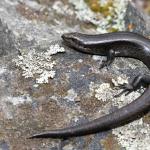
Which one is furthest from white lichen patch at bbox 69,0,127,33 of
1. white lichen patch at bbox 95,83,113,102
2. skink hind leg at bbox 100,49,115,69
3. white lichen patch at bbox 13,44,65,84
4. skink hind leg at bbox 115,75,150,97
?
white lichen patch at bbox 95,83,113,102

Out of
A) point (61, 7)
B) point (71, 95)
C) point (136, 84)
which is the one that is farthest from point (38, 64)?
point (61, 7)

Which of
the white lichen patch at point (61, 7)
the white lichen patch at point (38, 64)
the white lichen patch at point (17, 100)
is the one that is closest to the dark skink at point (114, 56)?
the white lichen patch at point (38, 64)

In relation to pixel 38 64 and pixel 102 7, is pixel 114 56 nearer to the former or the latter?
pixel 38 64

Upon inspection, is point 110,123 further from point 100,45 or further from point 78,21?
point 78,21

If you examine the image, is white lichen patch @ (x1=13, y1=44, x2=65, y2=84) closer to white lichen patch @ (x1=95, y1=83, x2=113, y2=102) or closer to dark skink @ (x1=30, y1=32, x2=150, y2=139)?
dark skink @ (x1=30, y1=32, x2=150, y2=139)

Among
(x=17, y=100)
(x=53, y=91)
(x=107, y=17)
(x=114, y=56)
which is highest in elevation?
(x=114, y=56)

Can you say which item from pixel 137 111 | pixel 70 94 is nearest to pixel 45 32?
pixel 70 94
